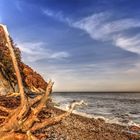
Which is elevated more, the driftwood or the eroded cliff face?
the eroded cliff face

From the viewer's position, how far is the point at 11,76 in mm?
22688

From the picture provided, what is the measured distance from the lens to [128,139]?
16.9m

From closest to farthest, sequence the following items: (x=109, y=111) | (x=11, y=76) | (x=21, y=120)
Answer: (x=21, y=120), (x=11, y=76), (x=109, y=111)

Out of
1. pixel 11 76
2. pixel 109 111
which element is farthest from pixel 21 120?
pixel 109 111

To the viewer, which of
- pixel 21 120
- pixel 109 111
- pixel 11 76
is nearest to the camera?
pixel 21 120

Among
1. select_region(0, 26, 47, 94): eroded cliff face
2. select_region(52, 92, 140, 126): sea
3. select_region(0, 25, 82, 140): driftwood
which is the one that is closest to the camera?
select_region(0, 25, 82, 140): driftwood

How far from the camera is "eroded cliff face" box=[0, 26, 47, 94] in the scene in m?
21.3

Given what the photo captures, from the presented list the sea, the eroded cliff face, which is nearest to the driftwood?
the sea

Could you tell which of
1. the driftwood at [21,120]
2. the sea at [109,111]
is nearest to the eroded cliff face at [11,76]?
the sea at [109,111]

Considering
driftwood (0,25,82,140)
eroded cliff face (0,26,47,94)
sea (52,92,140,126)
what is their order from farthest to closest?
1. sea (52,92,140,126)
2. eroded cliff face (0,26,47,94)
3. driftwood (0,25,82,140)

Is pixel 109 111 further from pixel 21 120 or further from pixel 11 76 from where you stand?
pixel 21 120

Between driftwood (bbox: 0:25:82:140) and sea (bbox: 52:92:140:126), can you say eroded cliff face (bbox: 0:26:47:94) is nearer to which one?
sea (bbox: 52:92:140:126)

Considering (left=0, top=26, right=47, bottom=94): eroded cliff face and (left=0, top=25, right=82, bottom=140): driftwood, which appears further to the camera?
(left=0, top=26, right=47, bottom=94): eroded cliff face

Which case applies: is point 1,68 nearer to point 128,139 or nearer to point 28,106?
point 128,139
